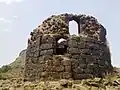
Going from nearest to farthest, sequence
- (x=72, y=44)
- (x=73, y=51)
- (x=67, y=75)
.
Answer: (x=67, y=75), (x=73, y=51), (x=72, y=44)

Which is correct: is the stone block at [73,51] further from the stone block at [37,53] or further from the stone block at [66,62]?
the stone block at [37,53]

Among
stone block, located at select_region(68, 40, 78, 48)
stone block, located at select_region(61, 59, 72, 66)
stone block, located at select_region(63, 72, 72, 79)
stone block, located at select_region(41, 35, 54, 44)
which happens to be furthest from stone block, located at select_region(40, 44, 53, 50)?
stone block, located at select_region(63, 72, 72, 79)

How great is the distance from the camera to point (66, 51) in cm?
1141

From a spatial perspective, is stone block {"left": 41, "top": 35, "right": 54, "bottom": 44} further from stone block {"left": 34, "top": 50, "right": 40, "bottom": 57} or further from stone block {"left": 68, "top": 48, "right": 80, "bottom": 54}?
stone block {"left": 68, "top": 48, "right": 80, "bottom": 54}

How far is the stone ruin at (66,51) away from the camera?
428 inches

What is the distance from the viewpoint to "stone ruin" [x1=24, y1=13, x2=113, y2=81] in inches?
428

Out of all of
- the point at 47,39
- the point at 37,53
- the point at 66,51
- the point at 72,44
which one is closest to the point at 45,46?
the point at 47,39

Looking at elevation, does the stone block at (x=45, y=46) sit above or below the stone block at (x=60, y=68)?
above

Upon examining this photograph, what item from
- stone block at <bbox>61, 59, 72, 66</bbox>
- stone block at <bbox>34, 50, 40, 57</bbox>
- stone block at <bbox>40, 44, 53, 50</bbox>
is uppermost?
stone block at <bbox>40, 44, 53, 50</bbox>

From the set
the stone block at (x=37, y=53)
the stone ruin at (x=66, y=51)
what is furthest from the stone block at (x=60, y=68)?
the stone block at (x=37, y=53)

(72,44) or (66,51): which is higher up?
(72,44)

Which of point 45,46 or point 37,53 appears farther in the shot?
point 37,53

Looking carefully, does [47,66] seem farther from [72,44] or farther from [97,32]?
[97,32]

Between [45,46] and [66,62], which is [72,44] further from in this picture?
[45,46]
